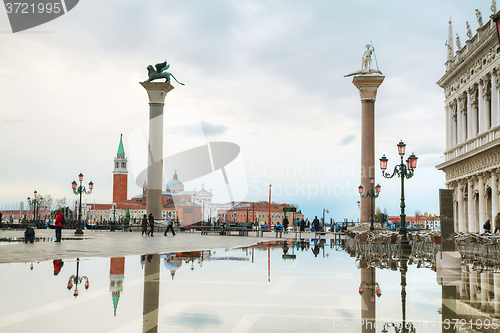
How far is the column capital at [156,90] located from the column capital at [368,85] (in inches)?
589

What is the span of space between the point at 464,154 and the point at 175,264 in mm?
33747

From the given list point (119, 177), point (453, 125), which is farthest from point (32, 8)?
point (119, 177)

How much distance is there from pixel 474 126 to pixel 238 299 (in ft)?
125

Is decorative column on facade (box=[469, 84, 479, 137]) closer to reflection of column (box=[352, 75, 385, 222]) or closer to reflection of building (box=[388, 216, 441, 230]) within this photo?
reflection of column (box=[352, 75, 385, 222])

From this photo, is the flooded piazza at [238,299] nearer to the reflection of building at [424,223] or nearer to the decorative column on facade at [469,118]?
the decorative column on facade at [469,118]

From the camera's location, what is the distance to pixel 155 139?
38750 millimetres

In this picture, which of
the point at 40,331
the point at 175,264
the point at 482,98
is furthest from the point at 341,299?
the point at 482,98

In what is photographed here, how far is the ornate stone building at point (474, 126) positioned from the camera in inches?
1361

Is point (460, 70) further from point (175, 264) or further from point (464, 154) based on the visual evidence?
point (175, 264)

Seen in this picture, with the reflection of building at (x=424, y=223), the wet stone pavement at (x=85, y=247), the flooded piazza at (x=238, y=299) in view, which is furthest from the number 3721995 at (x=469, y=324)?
the reflection of building at (x=424, y=223)

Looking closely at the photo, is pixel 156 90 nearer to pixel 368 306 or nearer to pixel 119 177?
pixel 368 306

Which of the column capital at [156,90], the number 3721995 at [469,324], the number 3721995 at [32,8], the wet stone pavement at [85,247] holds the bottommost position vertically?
the wet stone pavement at [85,247]

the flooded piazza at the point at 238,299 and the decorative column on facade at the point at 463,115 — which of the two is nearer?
the flooded piazza at the point at 238,299

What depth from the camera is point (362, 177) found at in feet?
107
